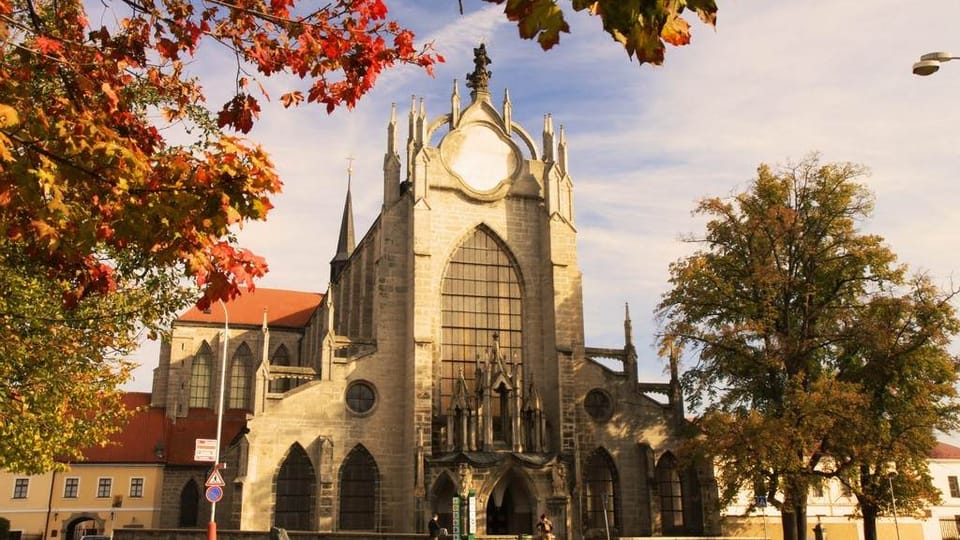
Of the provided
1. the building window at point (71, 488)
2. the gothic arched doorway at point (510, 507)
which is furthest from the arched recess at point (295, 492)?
the building window at point (71, 488)

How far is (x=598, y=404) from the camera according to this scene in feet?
113

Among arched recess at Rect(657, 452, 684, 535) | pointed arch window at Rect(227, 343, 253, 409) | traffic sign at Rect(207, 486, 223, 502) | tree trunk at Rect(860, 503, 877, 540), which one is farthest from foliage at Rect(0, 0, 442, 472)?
pointed arch window at Rect(227, 343, 253, 409)

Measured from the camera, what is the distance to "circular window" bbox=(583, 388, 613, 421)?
34281 mm

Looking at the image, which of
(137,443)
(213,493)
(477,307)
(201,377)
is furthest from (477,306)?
(201,377)

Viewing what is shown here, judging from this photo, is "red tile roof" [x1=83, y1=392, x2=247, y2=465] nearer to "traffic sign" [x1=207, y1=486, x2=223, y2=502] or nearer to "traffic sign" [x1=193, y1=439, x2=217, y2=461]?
"traffic sign" [x1=193, y1=439, x2=217, y2=461]

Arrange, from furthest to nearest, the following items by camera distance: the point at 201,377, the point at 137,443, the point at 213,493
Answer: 1. the point at 201,377
2. the point at 137,443
3. the point at 213,493

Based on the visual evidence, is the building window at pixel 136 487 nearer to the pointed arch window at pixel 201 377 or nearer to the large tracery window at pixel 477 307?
the pointed arch window at pixel 201 377

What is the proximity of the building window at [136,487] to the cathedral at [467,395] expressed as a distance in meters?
1.05

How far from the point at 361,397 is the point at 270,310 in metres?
21.7

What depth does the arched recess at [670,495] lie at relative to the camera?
33.4 m

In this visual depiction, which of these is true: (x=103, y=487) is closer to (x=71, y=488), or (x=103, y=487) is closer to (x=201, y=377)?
(x=71, y=488)

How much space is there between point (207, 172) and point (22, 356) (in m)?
11.2

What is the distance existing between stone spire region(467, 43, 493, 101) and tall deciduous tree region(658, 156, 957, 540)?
12429mm

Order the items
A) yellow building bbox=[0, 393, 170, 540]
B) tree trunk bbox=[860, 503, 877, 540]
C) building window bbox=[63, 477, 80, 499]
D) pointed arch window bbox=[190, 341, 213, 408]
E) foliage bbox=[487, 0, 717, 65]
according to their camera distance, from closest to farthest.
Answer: foliage bbox=[487, 0, 717, 65] < tree trunk bbox=[860, 503, 877, 540] < yellow building bbox=[0, 393, 170, 540] < building window bbox=[63, 477, 80, 499] < pointed arch window bbox=[190, 341, 213, 408]
